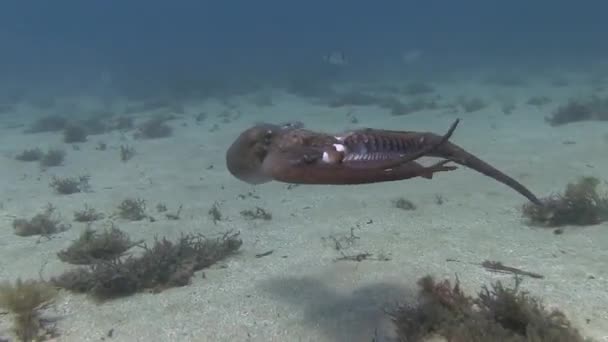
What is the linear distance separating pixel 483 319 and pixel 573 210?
435 cm

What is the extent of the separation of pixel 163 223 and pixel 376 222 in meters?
4.01

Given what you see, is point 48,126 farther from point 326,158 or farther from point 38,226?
point 326,158

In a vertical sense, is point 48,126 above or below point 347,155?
above

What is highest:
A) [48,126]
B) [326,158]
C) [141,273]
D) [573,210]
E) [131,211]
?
[48,126]

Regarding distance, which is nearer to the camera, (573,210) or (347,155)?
(347,155)

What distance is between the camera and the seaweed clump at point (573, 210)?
723 cm

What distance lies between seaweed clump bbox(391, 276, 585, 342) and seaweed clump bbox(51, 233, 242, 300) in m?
2.98


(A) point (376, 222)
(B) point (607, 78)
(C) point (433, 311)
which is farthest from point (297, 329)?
(B) point (607, 78)

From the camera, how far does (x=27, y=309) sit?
16.0 feet

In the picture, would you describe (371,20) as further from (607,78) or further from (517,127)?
(517,127)

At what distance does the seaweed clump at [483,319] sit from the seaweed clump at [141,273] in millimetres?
2979

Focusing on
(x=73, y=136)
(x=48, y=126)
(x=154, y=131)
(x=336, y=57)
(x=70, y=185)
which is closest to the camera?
(x=70, y=185)

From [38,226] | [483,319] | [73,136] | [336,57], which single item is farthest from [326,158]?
[73,136]

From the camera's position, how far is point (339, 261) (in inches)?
244
